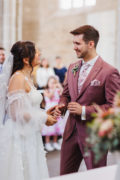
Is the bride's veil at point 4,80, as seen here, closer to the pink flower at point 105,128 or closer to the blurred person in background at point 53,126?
the pink flower at point 105,128

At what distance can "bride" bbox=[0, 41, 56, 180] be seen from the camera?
2984 millimetres

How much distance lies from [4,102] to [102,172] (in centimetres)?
141

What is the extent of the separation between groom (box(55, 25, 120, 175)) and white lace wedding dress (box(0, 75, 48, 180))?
236mm

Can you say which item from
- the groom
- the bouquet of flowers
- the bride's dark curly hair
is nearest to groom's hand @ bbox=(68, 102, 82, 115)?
the groom

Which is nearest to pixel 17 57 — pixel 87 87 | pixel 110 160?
pixel 87 87

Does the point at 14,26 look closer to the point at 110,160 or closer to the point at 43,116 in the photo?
A: the point at 110,160

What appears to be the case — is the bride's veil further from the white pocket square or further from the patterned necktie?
the white pocket square

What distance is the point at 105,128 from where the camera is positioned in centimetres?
134

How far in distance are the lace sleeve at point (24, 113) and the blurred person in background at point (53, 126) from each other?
3.17 m

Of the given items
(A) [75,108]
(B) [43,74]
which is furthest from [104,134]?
(B) [43,74]

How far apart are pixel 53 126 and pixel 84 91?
358cm

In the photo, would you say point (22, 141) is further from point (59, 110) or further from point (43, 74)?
point (43, 74)

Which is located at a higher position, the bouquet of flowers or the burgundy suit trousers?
the bouquet of flowers

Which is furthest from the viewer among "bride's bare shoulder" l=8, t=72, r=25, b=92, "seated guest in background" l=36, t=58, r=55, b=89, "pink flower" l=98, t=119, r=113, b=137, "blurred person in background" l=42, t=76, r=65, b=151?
"seated guest in background" l=36, t=58, r=55, b=89
